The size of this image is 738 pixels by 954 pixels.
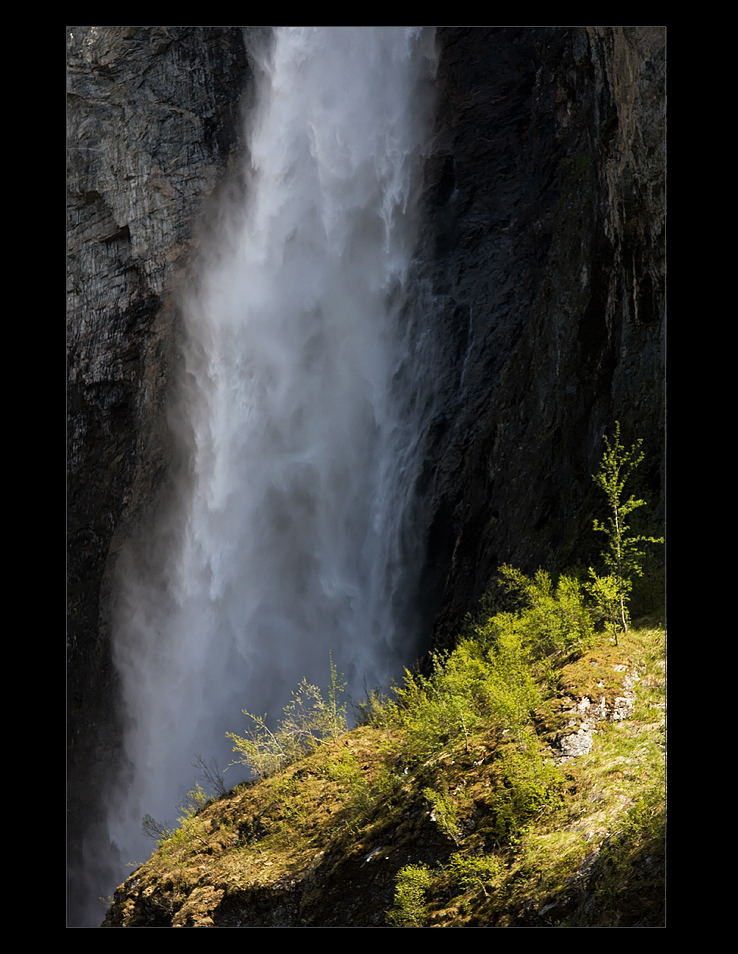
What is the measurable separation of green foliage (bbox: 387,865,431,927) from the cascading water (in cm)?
194

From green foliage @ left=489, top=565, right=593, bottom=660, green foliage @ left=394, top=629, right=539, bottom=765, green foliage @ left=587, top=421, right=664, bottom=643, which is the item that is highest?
green foliage @ left=587, top=421, right=664, bottom=643

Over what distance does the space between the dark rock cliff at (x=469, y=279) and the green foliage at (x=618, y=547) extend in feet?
0.60

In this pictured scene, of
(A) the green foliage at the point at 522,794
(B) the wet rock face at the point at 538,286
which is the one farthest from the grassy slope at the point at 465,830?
(B) the wet rock face at the point at 538,286

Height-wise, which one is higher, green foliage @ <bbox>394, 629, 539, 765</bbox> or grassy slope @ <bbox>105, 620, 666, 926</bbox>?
green foliage @ <bbox>394, 629, 539, 765</bbox>

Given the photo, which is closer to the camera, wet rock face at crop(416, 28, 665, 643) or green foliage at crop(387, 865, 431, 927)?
green foliage at crop(387, 865, 431, 927)

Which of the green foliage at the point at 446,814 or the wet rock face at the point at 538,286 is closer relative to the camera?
the green foliage at the point at 446,814

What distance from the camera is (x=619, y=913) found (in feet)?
16.1

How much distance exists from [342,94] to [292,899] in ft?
25.4

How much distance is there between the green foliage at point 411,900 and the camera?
535cm

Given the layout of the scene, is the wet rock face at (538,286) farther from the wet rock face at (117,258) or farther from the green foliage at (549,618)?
the wet rock face at (117,258)

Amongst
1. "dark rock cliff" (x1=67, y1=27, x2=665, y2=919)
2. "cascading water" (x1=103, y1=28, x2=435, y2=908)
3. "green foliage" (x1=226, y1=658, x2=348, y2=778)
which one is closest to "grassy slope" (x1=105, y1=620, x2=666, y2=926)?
"green foliage" (x1=226, y1=658, x2=348, y2=778)

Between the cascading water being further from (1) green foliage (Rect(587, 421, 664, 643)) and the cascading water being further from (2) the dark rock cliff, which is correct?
(1) green foliage (Rect(587, 421, 664, 643))

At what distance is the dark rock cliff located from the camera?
255 inches
